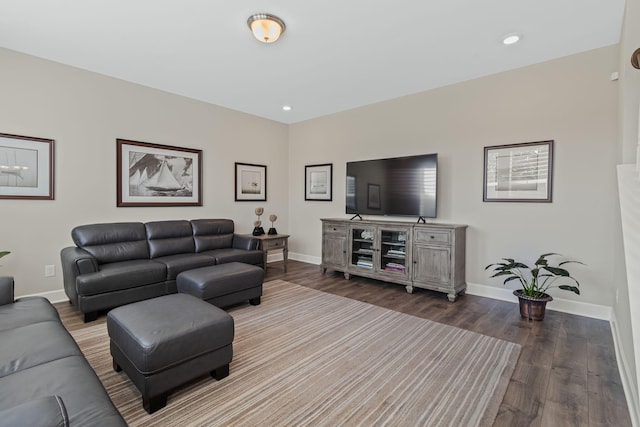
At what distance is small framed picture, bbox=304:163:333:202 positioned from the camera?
5344 millimetres

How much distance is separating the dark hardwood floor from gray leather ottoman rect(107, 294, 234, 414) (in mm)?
1318

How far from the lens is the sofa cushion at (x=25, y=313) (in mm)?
1737

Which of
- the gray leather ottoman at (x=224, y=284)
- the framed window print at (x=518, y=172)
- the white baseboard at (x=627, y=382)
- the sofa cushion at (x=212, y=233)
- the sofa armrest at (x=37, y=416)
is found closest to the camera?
the sofa armrest at (x=37, y=416)

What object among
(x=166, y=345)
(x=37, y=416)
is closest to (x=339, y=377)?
(x=166, y=345)

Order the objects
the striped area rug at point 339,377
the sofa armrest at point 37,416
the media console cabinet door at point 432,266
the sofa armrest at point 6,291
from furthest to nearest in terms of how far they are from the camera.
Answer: the media console cabinet door at point 432,266, the sofa armrest at point 6,291, the striped area rug at point 339,377, the sofa armrest at point 37,416

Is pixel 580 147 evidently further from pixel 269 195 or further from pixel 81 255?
pixel 81 255

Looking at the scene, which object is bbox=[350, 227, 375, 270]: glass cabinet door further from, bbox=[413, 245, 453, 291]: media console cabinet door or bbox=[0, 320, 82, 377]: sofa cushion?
bbox=[0, 320, 82, 377]: sofa cushion

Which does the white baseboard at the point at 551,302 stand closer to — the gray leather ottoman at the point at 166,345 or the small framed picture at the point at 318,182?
the gray leather ottoman at the point at 166,345

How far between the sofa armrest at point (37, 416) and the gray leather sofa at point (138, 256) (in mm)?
2400

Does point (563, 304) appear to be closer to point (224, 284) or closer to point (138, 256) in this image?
point (224, 284)

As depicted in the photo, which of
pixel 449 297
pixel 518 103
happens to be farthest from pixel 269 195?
pixel 518 103

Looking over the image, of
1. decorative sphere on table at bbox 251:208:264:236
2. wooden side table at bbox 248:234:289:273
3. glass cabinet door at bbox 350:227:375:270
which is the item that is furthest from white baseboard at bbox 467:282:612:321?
decorative sphere on table at bbox 251:208:264:236

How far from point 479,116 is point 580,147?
42.3 inches

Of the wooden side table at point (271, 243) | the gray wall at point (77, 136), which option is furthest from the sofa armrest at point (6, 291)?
the wooden side table at point (271, 243)
